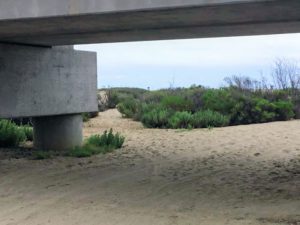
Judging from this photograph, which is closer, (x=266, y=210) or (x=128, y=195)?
(x=266, y=210)

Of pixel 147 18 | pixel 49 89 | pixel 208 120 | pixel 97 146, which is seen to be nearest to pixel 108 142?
pixel 97 146

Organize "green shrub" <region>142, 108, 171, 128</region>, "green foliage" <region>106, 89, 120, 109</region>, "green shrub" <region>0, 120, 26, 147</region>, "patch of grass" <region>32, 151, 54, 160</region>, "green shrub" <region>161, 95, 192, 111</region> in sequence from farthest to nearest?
"green foliage" <region>106, 89, 120, 109</region> → "green shrub" <region>161, 95, 192, 111</region> → "green shrub" <region>142, 108, 171, 128</region> → "green shrub" <region>0, 120, 26, 147</region> → "patch of grass" <region>32, 151, 54, 160</region>

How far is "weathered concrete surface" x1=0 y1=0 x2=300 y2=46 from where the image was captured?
23.7ft

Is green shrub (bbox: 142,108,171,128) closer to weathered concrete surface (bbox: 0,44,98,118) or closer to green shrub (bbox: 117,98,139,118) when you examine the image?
green shrub (bbox: 117,98,139,118)

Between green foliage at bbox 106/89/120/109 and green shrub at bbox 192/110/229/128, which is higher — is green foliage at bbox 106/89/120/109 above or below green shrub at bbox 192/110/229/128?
above

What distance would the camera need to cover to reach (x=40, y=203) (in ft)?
26.8

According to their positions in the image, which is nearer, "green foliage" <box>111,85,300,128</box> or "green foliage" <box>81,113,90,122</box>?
"green foliage" <box>111,85,300,128</box>

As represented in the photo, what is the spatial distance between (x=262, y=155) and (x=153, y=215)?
536cm

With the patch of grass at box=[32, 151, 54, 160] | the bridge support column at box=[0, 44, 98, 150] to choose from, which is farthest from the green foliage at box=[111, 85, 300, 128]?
the patch of grass at box=[32, 151, 54, 160]

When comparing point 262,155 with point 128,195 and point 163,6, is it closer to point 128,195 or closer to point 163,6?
point 128,195

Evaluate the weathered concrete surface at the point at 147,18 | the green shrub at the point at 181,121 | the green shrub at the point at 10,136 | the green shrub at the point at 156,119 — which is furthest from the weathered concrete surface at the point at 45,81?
the green shrub at the point at 156,119

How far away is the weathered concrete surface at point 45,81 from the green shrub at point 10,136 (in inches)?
82.0

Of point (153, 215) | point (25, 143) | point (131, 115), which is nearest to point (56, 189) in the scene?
point (153, 215)

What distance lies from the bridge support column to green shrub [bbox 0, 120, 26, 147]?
0.86 metres
